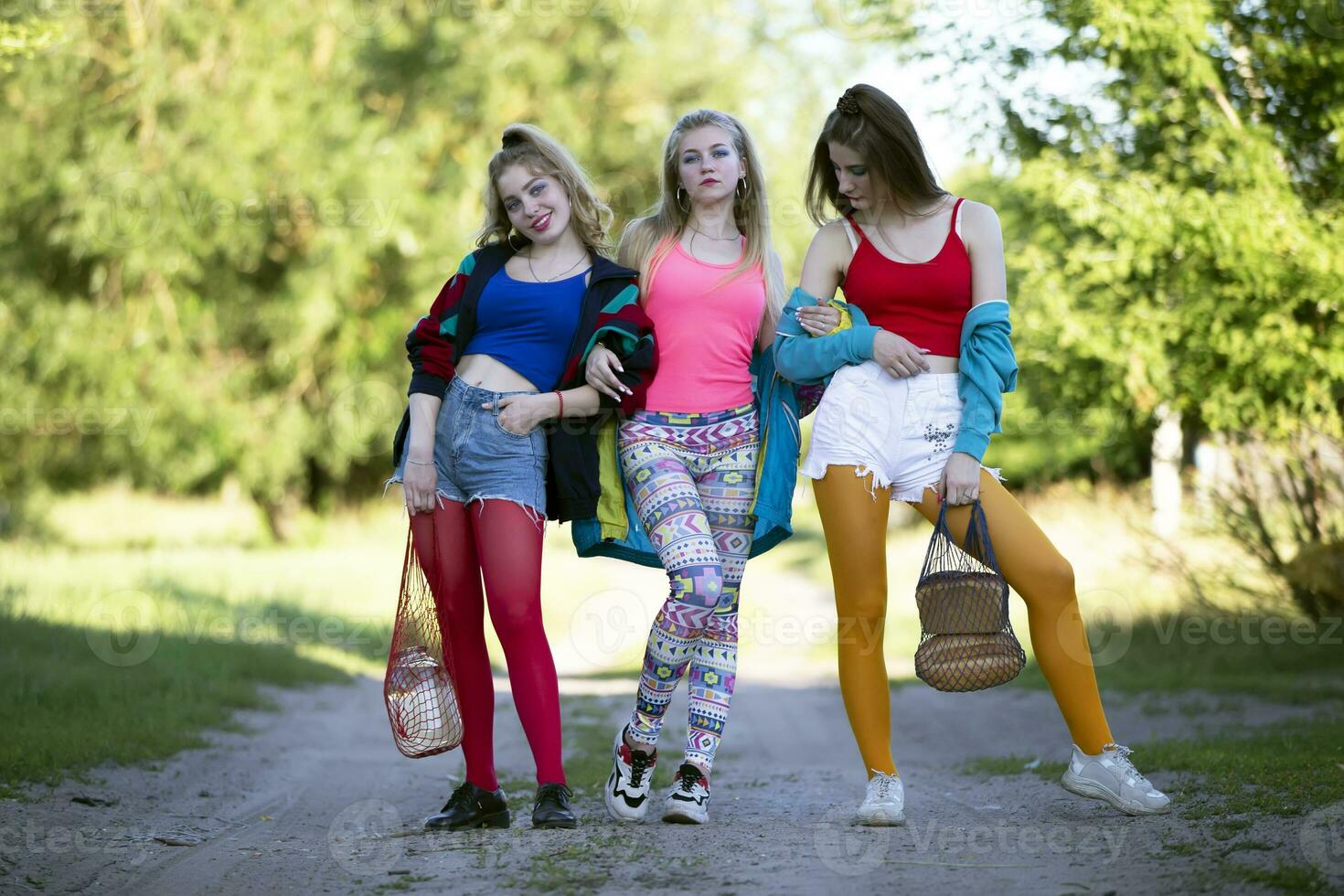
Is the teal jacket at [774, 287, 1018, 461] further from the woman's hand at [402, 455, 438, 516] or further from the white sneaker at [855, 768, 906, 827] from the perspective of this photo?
the woman's hand at [402, 455, 438, 516]

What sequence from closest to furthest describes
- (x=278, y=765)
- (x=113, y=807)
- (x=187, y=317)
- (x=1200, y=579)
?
(x=113, y=807), (x=278, y=765), (x=1200, y=579), (x=187, y=317)

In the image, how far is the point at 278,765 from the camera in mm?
6324

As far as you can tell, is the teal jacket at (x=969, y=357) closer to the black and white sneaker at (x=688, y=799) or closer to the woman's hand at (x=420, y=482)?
the woman's hand at (x=420, y=482)

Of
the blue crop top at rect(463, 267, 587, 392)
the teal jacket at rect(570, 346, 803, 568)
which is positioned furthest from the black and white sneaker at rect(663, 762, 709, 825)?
the blue crop top at rect(463, 267, 587, 392)

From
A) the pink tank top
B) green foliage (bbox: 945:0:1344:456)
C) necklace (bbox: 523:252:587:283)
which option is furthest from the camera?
green foliage (bbox: 945:0:1344:456)

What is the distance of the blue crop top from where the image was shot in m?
4.45

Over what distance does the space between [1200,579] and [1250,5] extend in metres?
3.95

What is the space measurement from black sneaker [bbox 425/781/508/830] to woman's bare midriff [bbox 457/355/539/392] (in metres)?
1.36

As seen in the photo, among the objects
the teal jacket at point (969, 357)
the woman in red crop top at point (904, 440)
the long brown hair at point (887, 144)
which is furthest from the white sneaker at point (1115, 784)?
the long brown hair at point (887, 144)

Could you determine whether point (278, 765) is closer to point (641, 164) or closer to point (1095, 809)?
point (1095, 809)

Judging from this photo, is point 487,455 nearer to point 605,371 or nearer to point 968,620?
point 605,371

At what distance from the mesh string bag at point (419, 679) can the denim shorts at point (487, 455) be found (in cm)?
27

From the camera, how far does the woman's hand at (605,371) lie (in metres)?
4.24

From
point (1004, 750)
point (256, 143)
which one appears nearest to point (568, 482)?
point (1004, 750)
